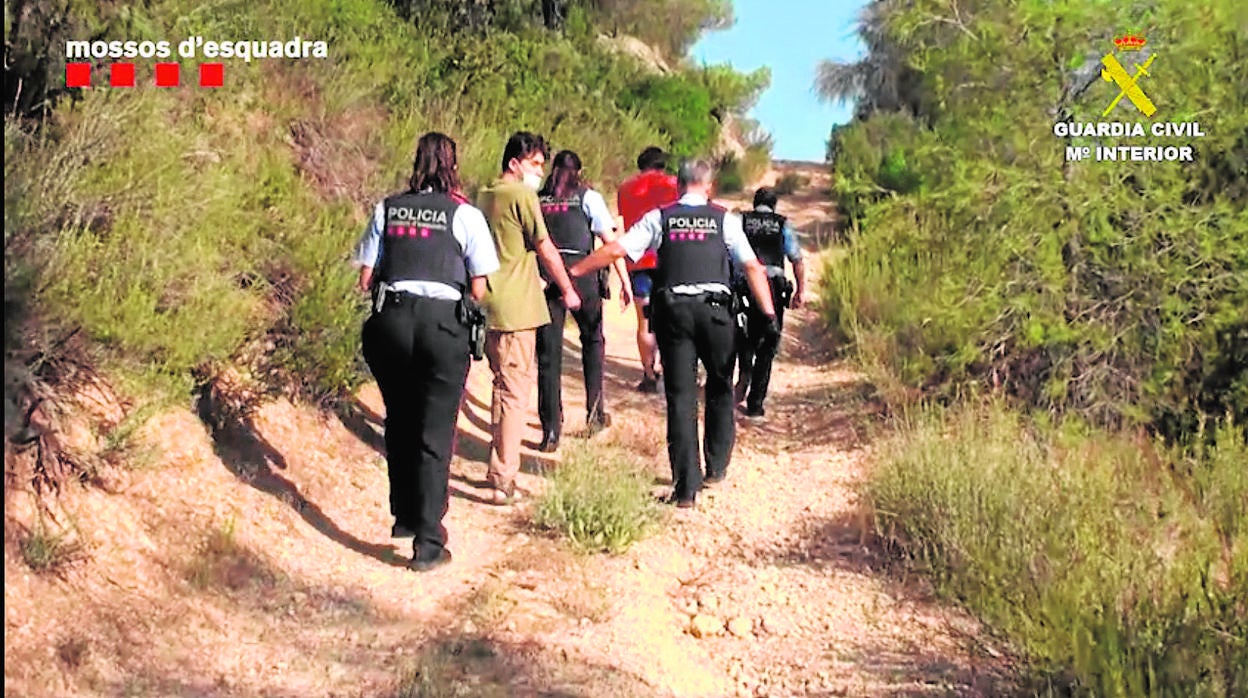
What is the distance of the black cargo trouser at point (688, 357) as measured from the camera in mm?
6281

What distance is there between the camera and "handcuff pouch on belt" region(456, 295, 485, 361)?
5352 millimetres

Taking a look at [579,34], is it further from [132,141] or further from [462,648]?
[462,648]

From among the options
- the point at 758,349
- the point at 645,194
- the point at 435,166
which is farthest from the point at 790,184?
the point at 435,166

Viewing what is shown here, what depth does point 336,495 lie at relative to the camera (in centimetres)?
623

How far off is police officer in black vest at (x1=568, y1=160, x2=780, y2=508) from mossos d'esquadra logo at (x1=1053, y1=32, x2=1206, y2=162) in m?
2.36

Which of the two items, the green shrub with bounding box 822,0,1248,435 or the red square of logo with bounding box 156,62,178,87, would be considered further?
the red square of logo with bounding box 156,62,178,87

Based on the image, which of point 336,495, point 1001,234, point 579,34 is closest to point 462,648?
point 336,495

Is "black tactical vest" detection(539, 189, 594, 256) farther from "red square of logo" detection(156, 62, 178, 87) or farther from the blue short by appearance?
"red square of logo" detection(156, 62, 178, 87)

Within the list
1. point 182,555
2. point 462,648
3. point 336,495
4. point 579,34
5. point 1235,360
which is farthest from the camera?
point 579,34

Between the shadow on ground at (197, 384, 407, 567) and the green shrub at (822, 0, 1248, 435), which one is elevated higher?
the green shrub at (822, 0, 1248, 435)

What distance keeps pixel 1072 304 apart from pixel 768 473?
6.64 feet

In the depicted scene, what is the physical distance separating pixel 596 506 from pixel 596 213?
2.09 m

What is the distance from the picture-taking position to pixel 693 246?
246 inches

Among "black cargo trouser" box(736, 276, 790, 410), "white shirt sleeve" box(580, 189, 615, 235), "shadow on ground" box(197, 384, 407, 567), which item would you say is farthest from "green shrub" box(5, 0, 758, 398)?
"black cargo trouser" box(736, 276, 790, 410)
